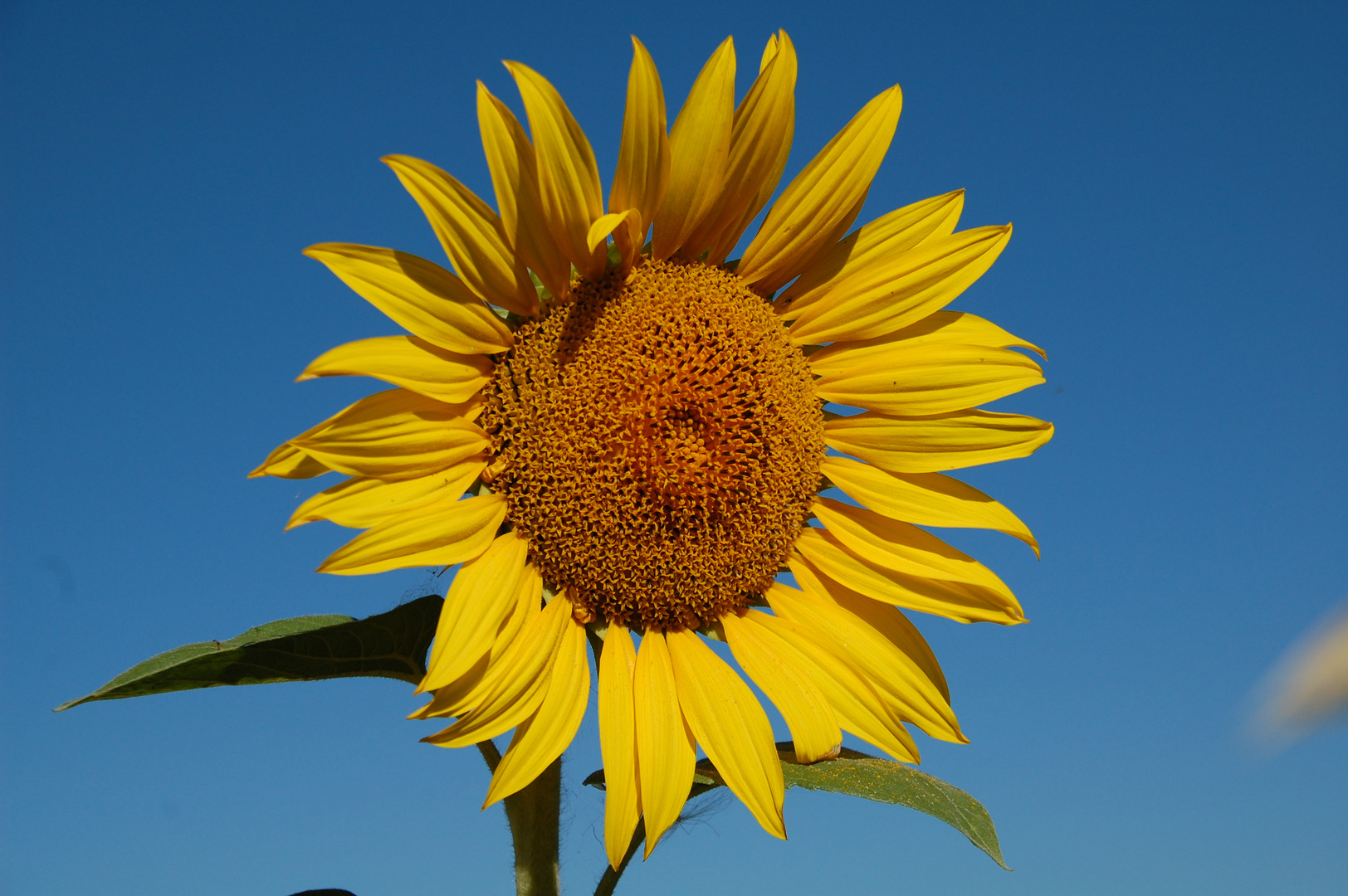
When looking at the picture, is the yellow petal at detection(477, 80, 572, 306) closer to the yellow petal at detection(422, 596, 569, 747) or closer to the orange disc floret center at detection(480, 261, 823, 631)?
the orange disc floret center at detection(480, 261, 823, 631)

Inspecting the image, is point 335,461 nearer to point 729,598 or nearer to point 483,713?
point 483,713

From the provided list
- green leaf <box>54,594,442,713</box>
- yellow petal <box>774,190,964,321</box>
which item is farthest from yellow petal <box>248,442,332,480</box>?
yellow petal <box>774,190,964,321</box>

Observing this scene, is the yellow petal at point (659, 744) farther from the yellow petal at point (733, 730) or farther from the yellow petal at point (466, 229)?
the yellow petal at point (466, 229)

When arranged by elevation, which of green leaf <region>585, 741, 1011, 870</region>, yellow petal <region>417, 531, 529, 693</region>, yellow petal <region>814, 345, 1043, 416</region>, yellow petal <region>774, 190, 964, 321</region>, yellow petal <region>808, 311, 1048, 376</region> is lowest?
green leaf <region>585, 741, 1011, 870</region>

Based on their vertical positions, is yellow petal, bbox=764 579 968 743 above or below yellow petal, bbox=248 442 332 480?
below

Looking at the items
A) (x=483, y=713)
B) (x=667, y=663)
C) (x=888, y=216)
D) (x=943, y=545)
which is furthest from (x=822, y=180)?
(x=483, y=713)

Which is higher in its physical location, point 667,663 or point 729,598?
point 729,598

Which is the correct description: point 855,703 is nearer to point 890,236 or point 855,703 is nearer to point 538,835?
point 538,835
